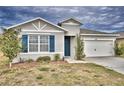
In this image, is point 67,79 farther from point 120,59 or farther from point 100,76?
point 120,59

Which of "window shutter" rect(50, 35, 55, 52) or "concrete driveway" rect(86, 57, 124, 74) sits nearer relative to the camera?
"concrete driveway" rect(86, 57, 124, 74)

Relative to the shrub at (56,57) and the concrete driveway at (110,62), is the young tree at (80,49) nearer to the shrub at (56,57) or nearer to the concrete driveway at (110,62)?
the concrete driveway at (110,62)

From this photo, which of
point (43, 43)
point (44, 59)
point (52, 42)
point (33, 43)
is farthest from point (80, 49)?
point (33, 43)

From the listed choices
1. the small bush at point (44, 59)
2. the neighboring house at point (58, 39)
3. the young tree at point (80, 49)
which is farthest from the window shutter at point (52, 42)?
the young tree at point (80, 49)

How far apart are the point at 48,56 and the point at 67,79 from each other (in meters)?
1.91

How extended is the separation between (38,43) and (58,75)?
113 inches

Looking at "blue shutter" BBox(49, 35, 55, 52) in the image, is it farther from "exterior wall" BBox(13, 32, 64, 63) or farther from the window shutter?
"exterior wall" BBox(13, 32, 64, 63)

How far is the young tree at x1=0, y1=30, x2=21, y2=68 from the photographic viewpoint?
9.98 metres

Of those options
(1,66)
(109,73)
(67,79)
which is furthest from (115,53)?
(1,66)

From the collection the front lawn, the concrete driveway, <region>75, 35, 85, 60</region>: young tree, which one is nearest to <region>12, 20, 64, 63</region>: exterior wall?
the front lawn

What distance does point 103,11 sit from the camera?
961cm

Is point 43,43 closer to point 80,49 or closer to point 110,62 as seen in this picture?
point 80,49

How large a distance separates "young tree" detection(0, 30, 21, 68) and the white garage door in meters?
2.90
